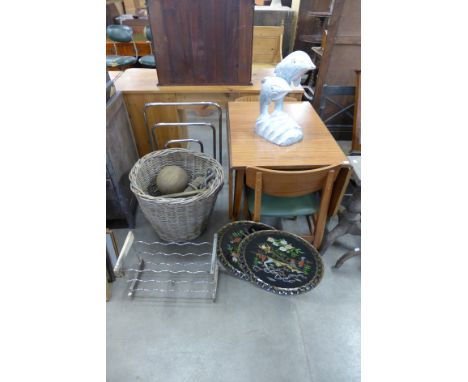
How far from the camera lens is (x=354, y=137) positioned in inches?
80.9

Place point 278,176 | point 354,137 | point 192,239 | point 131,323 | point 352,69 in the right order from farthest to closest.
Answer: point 352,69 → point 354,137 → point 192,239 → point 131,323 → point 278,176

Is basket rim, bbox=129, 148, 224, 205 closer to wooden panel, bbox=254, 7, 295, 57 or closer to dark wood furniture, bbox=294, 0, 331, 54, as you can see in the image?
dark wood furniture, bbox=294, 0, 331, 54

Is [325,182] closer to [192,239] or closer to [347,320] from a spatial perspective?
[347,320]

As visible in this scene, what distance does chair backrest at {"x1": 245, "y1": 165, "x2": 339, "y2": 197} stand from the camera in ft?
→ 3.35

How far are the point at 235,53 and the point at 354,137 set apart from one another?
1122 mm

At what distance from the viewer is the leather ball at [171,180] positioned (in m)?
1.42

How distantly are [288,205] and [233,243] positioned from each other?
33cm

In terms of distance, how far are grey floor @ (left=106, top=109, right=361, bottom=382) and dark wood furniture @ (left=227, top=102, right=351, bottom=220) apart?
0.45 m

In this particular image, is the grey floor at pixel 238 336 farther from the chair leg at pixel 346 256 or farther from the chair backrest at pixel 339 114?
the chair backrest at pixel 339 114

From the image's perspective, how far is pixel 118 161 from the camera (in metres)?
1.47

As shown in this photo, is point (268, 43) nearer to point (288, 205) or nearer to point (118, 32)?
point (118, 32)

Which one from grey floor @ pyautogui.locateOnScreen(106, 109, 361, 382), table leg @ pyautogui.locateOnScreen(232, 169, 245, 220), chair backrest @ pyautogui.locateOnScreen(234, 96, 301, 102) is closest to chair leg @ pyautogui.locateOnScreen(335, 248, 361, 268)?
grey floor @ pyautogui.locateOnScreen(106, 109, 361, 382)

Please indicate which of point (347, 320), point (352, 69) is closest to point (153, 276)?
point (347, 320)

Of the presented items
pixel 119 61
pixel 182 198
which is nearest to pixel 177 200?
pixel 182 198
